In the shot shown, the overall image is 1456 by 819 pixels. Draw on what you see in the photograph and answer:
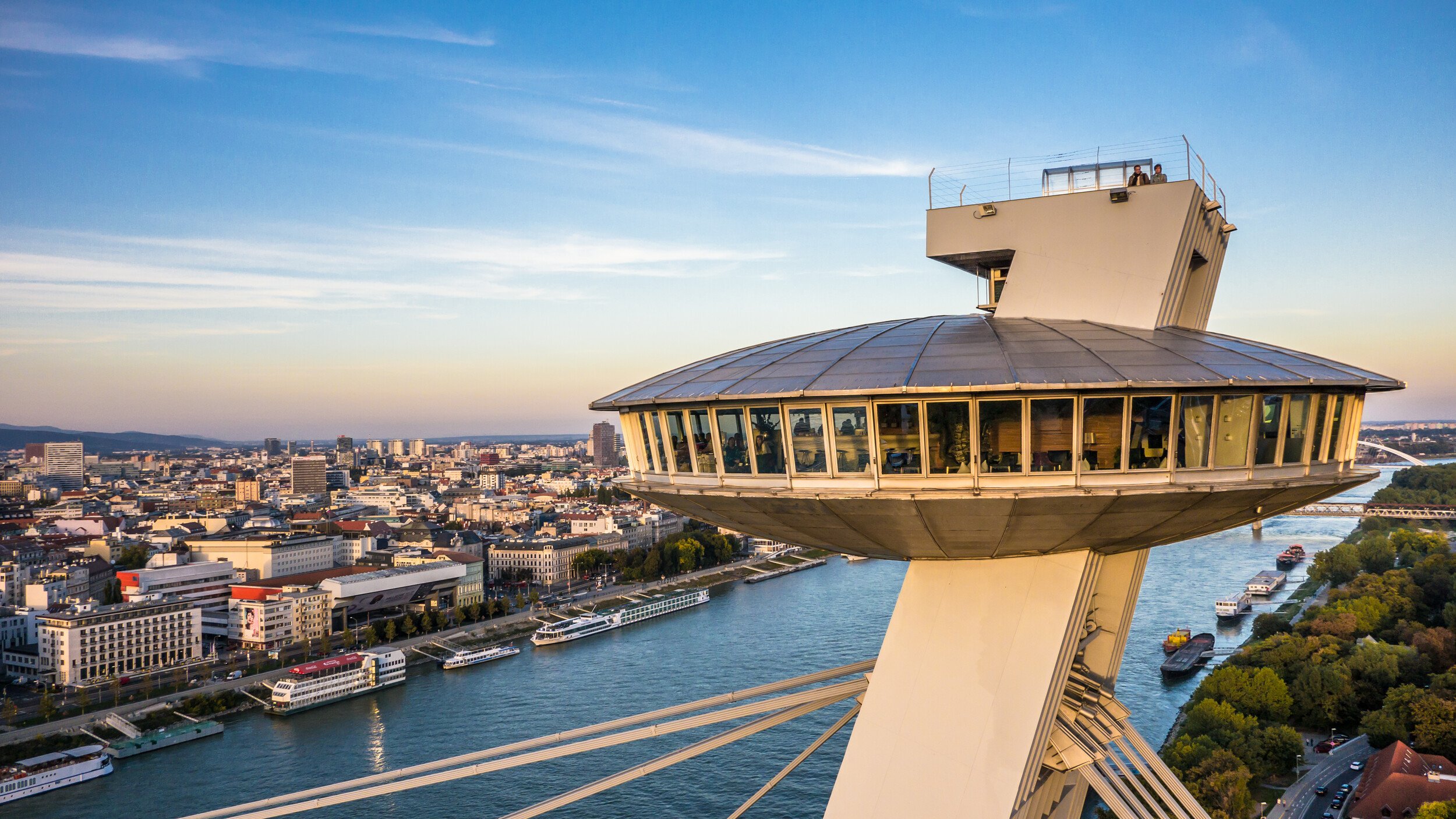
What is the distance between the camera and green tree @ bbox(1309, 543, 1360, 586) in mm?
39312

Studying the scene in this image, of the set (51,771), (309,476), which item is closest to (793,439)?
(51,771)

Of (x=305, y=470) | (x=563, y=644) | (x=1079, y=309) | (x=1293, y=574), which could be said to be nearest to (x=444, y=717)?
(x=563, y=644)

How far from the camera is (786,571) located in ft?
177

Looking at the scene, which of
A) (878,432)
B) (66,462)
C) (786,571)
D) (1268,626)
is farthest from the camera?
(66,462)

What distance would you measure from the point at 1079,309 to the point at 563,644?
33.9m

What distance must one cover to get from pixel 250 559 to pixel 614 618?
22.7m

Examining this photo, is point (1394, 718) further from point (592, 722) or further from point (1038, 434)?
point (1038, 434)

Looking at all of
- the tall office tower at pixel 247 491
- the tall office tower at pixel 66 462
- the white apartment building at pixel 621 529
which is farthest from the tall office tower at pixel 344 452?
the white apartment building at pixel 621 529

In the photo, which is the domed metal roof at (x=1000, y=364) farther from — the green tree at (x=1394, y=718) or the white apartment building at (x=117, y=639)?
the white apartment building at (x=117, y=639)

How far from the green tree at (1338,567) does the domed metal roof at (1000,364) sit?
132 feet

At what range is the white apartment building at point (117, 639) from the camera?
33.5 meters

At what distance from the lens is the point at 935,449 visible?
15.0 feet

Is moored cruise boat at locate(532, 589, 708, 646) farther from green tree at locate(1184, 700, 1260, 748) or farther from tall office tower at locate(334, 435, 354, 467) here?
tall office tower at locate(334, 435, 354, 467)

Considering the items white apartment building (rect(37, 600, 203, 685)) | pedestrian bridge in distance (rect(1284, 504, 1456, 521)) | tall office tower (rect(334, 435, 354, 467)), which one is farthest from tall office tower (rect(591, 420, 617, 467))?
white apartment building (rect(37, 600, 203, 685))
